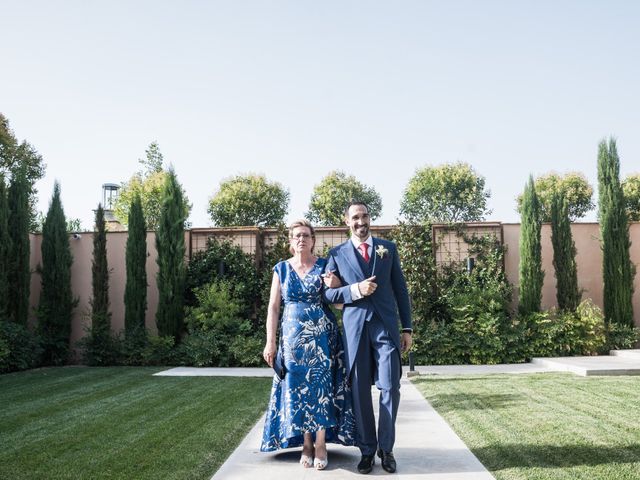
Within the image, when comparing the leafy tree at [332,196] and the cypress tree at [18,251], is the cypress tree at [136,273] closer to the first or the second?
the cypress tree at [18,251]

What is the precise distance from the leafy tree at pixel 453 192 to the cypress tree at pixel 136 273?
22734mm

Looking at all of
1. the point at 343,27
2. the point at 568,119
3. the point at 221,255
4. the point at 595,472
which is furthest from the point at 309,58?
the point at 595,472

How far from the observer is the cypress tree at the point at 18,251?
1198 cm

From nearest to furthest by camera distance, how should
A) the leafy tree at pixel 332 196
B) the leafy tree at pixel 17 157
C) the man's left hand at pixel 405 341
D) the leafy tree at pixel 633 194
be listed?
the man's left hand at pixel 405 341 < the leafy tree at pixel 17 157 < the leafy tree at pixel 633 194 < the leafy tree at pixel 332 196

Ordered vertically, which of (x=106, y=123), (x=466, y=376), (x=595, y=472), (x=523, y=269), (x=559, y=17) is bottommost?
(x=466, y=376)

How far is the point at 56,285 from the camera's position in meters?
12.6

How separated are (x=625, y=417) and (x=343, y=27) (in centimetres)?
676

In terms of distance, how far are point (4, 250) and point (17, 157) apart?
39.5 ft

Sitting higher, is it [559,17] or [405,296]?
[559,17]

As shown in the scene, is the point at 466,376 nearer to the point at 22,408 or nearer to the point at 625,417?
the point at 625,417

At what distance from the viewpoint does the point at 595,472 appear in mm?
3447

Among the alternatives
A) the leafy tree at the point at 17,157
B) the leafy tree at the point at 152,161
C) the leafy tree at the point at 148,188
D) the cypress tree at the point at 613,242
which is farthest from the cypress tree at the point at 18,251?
the leafy tree at the point at 152,161

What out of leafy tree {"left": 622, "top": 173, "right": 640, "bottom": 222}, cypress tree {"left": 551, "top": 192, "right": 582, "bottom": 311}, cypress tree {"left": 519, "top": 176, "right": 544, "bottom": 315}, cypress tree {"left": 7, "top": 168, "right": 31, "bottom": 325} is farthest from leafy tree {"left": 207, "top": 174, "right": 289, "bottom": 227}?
cypress tree {"left": 551, "top": 192, "right": 582, "bottom": 311}

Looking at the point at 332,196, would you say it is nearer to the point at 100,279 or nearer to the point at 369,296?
the point at 100,279
